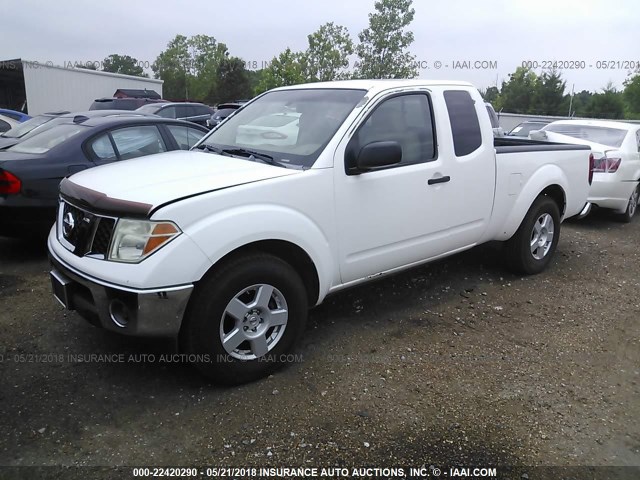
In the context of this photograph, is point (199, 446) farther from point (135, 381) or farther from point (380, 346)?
point (380, 346)

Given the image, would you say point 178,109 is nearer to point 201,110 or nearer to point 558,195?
point 201,110

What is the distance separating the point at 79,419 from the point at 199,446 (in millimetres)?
735

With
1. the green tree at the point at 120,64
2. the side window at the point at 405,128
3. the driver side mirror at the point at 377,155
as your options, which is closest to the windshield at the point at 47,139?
the side window at the point at 405,128

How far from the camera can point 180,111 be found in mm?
15414

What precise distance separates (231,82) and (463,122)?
4805 cm

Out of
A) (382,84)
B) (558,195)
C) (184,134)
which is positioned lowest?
(558,195)

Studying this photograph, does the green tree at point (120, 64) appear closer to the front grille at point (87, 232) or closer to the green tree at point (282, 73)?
the green tree at point (282, 73)

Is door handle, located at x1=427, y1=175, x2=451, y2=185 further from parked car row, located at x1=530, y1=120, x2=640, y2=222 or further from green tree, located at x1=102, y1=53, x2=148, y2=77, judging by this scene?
green tree, located at x1=102, y1=53, x2=148, y2=77

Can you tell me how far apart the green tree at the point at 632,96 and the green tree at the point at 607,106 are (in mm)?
2594

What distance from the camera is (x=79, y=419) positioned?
285 cm

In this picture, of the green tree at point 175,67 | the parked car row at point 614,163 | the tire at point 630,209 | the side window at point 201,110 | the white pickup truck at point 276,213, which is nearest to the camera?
the white pickup truck at point 276,213

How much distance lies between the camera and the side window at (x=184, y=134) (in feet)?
20.8

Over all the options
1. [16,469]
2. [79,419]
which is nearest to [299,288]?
[79,419]

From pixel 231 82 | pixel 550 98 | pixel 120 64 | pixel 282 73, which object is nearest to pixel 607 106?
pixel 550 98
